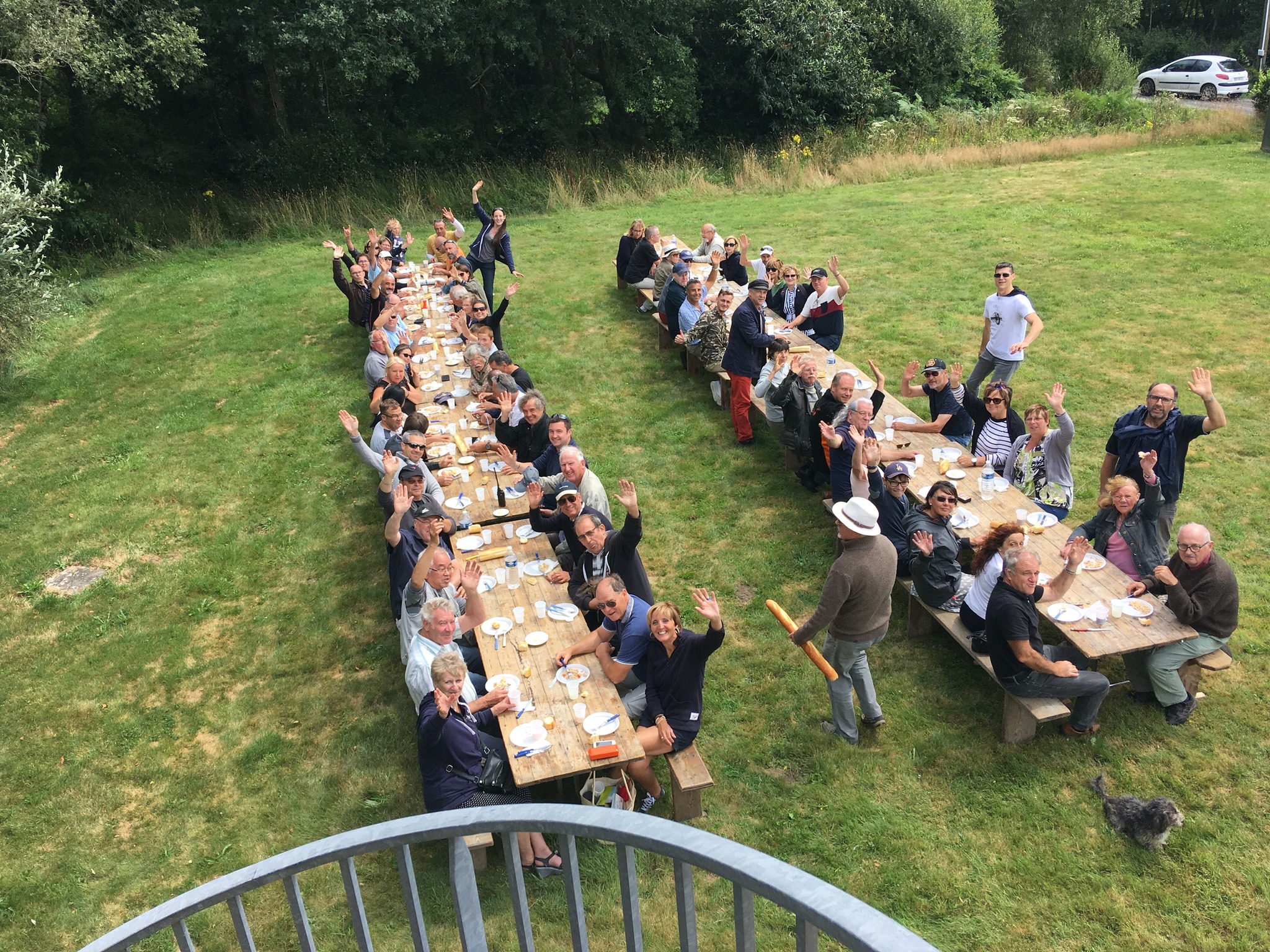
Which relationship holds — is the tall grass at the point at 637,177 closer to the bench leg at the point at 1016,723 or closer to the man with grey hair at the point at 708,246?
the man with grey hair at the point at 708,246

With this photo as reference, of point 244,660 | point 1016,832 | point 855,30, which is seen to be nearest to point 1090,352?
point 1016,832

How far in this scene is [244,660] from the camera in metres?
9.70

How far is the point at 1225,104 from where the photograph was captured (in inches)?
1292

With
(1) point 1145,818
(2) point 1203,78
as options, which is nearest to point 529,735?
(1) point 1145,818

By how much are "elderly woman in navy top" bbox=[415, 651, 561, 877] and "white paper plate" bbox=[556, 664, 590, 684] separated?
845mm

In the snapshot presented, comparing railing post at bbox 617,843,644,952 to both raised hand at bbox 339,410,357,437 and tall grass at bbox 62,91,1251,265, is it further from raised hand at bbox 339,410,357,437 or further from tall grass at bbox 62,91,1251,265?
tall grass at bbox 62,91,1251,265

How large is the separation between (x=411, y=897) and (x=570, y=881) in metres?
0.43

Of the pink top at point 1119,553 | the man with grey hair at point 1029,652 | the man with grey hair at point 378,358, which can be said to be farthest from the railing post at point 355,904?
the man with grey hair at point 378,358

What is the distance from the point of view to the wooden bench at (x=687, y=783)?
22.8ft

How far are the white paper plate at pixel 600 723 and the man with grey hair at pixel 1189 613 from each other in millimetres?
4389

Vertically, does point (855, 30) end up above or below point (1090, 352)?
above

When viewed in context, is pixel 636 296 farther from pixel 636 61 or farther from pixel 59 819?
pixel 636 61

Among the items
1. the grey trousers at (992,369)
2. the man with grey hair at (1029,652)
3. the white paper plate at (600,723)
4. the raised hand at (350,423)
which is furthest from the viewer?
the grey trousers at (992,369)

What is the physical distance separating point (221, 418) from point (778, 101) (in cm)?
2368
